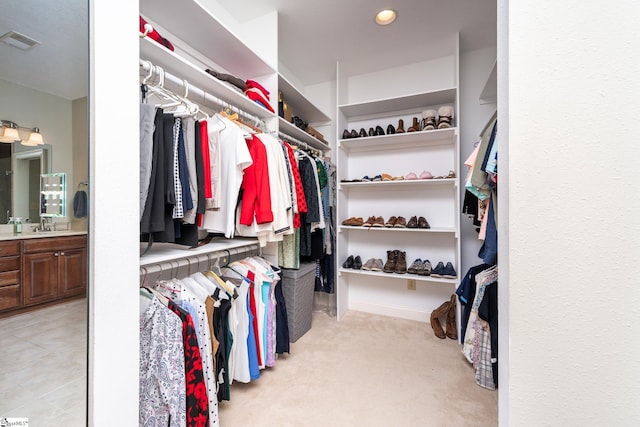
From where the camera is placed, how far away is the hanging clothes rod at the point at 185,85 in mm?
1094

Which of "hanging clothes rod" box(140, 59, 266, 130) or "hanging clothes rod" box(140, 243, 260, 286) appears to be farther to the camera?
"hanging clothes rod" box(140, 243, 260, 286)

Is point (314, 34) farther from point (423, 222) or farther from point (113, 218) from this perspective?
point (113, 218)

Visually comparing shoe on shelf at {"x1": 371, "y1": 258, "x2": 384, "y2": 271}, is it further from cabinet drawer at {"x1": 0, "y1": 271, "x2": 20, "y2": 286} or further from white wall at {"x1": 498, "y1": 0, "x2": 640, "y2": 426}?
cabinet drawer at {"x1": 0, "y1": 271, "x2": 20, "y2": 286}

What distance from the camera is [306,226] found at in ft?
6.83

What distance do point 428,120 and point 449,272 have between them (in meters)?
1.36

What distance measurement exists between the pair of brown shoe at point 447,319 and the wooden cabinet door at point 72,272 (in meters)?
2.39

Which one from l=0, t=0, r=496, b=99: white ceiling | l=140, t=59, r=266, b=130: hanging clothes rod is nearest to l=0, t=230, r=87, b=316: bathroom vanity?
l=0, t=0, r=496, b=99: white ceiling

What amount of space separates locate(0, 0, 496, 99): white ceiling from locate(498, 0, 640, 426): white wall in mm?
1061

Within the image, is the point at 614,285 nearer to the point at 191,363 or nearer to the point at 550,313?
the point at 550,313

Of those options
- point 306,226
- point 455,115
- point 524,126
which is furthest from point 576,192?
point 455,115

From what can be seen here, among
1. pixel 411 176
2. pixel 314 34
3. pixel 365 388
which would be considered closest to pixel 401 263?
pixel 411 176

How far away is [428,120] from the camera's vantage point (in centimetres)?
230

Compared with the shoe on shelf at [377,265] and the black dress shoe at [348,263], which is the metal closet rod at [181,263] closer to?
the black dress shoe at [348,263]

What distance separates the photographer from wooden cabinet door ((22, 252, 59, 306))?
650 millimetres
